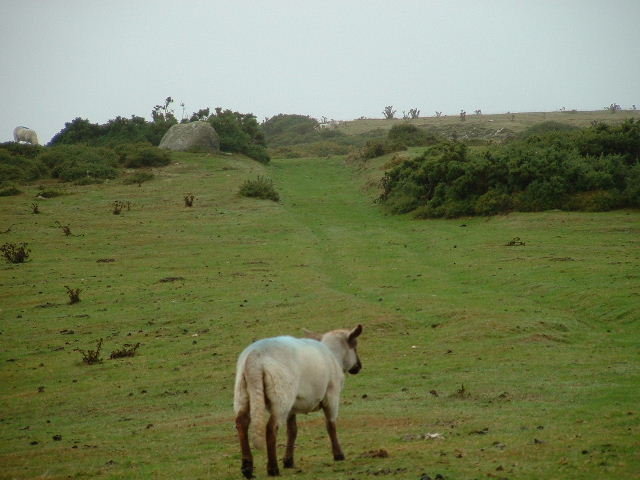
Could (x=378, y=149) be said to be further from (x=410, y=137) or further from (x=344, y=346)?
(x=344, y=346)

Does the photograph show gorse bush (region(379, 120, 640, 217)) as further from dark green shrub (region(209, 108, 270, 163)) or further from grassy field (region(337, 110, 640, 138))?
grassy field (region(337, 110, 640, 138))

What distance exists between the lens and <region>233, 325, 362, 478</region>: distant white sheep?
30.0ft

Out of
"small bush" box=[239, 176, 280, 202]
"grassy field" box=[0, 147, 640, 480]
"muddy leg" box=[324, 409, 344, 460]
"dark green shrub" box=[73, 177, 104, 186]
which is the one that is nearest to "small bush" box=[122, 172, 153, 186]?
"dark green shrub" box=[73, 177, 104, 186]

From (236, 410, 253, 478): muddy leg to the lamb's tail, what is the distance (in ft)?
0.50

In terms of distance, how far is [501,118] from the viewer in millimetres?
130250

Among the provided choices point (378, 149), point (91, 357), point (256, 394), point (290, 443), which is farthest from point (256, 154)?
point (256, 394)

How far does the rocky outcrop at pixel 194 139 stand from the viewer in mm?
71312

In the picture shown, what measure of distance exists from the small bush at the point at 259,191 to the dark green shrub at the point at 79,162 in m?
Answer: 12.2

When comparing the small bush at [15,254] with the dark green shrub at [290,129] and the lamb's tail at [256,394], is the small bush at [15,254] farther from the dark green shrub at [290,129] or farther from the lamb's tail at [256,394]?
the dark green shrub at [290,129]

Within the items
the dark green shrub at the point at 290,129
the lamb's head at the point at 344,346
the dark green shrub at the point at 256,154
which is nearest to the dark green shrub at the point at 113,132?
the dark green shrub at the point at 256,154

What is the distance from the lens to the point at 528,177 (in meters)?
42.3

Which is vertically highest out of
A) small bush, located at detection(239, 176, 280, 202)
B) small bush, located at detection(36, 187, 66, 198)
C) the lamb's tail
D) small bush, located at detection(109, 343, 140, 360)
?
small bush, located at detection(36, 187, 66, 198)

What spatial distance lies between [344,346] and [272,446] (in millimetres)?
2283

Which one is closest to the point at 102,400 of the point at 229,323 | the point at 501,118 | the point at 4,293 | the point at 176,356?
the point at 176,356
